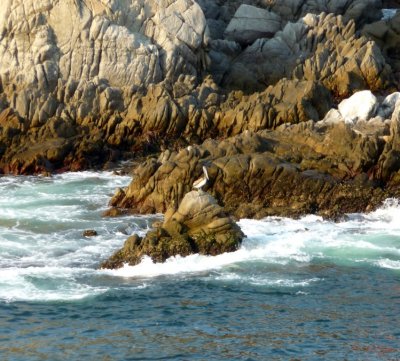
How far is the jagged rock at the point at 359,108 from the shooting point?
4972cm

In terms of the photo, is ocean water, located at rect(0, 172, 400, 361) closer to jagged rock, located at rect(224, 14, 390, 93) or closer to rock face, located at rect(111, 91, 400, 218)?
rock face, located at rect(111, 91, 400, 218)

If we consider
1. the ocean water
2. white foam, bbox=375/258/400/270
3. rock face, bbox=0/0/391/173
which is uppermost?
rock face, bbox=0/0/391/173

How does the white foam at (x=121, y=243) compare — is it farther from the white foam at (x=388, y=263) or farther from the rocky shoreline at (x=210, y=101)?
the rocky shoreline at (x=210, y=101)

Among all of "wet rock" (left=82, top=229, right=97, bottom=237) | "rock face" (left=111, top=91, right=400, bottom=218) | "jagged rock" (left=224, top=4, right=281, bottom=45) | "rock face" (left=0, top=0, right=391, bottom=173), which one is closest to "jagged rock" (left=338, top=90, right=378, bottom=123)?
"rock face" (left=111, top=91, right=400, bottom=218)

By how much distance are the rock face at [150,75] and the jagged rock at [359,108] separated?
4.10 metres

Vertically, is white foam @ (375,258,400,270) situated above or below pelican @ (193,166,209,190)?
below

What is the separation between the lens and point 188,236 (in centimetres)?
3697

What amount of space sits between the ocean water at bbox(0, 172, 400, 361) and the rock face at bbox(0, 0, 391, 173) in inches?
472

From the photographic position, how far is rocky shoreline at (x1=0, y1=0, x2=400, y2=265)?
43.8 meters

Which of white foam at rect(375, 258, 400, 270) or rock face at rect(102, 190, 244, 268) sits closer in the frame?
white foam at rect(375, 258, 400, 270)

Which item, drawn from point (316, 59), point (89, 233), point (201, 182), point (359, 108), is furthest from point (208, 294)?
point (316, 59)

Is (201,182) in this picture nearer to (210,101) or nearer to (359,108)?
(359,108)

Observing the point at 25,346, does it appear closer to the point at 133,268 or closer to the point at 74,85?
the point at 133,268

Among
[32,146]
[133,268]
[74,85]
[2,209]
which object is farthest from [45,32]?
[133,268]
